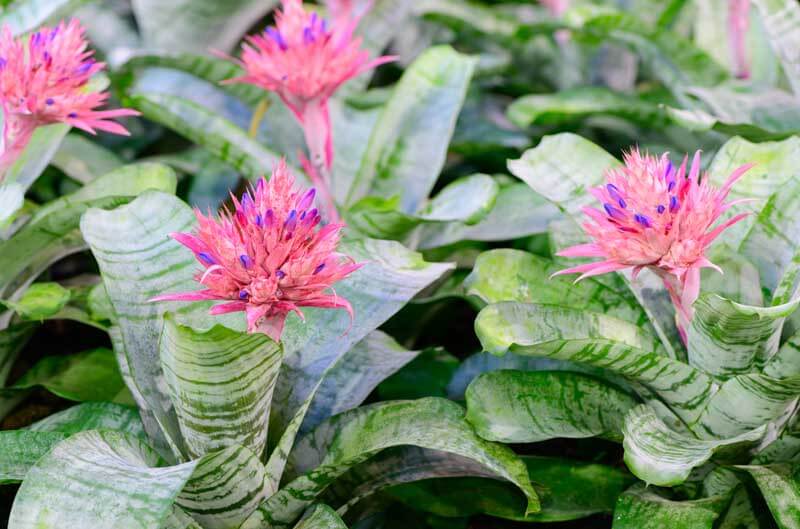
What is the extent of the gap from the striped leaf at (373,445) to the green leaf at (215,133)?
499 mm

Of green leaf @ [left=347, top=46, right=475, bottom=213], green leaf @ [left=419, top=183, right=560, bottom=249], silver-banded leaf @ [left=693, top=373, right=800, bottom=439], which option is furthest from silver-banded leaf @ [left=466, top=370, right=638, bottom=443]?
green leaf @ [left=347, top=46, right=475, bottom=213]

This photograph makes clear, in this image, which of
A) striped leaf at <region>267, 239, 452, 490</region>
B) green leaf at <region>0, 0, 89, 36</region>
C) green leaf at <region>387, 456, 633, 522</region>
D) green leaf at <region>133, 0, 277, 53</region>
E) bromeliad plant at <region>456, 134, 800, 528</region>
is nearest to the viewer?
bromeliad plant at <region>456, 134, 800, 528</region>

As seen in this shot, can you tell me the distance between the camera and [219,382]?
87 centimetres

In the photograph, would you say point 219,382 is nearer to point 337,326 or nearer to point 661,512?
point 337,326

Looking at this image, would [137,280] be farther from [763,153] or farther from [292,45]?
[763,153]

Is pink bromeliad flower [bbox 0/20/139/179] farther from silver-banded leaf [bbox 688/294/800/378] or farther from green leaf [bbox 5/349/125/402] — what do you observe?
silver-banded leaf [bbox 688/294/800/378]

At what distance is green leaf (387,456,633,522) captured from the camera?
1114 millimetres

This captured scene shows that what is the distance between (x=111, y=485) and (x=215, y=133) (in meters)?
0.72

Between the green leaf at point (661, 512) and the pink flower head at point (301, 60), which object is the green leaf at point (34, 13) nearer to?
the pink flower head at point (301, 60)

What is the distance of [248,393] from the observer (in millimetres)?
888

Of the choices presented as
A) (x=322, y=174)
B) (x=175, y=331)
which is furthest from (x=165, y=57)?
(x=175, y=331)

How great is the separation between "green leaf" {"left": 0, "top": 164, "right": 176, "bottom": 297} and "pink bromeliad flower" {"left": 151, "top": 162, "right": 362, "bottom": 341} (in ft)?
1.03

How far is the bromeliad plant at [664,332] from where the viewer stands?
2.95 ft

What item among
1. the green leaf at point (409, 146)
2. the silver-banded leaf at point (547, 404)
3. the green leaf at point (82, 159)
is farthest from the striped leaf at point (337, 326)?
the green leaf at point (82, 159)
